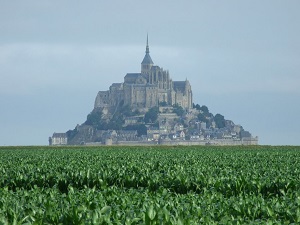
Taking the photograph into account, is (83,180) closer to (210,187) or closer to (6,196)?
(210,187)

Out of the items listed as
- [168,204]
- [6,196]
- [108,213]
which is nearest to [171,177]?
[6,196]

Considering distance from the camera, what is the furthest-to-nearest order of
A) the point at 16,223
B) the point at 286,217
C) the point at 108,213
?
the point at 286,217 < the point at 108,213 < the point at 16,223

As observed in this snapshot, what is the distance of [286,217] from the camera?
42.7ft

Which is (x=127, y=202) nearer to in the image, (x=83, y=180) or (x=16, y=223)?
(x=16, y=223)

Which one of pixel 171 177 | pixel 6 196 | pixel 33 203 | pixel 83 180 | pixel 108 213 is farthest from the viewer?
pixel 83 180

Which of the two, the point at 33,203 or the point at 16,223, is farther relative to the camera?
the point at 33,203

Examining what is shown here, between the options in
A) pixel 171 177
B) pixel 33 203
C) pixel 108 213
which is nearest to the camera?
pixel 108 213

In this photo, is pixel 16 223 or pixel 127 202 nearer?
pixel 16 223

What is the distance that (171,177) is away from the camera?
74.5 feet

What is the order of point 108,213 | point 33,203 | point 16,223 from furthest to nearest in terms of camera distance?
point 33,203 → point 108,213 → point 16,223

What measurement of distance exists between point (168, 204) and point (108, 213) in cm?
219

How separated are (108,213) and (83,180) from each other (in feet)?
42.5

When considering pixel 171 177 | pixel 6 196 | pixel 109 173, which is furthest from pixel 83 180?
pixel 6 196

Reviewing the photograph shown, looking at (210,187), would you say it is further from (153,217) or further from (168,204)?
(153,217)
